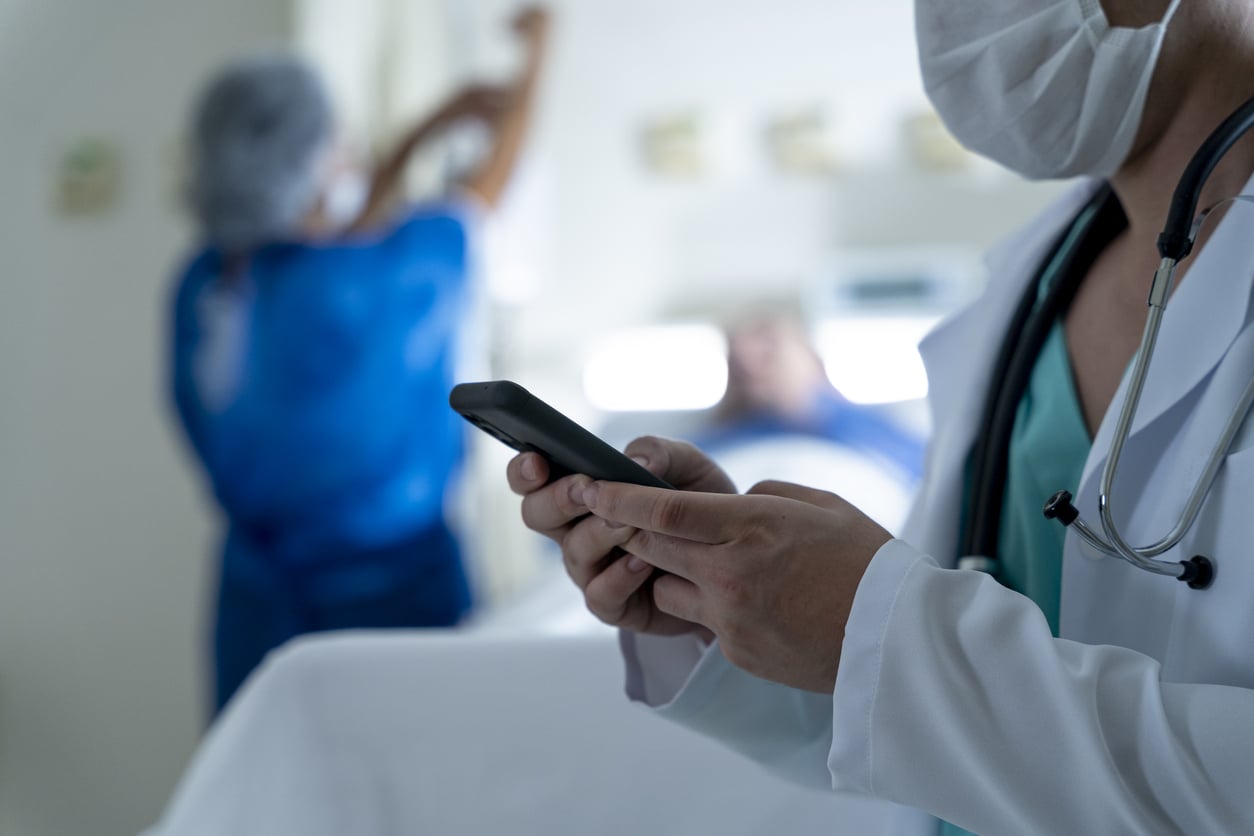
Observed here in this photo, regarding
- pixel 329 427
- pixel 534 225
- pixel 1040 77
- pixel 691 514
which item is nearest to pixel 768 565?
pixel 691 514

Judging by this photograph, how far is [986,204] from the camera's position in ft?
Answer: 8.64

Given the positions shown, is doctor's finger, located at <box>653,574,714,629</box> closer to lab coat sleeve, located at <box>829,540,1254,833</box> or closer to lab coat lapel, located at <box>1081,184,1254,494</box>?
lab coat sleeve, located at <box>829,540,1254,833</box>

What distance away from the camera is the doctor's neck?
2.32 ft

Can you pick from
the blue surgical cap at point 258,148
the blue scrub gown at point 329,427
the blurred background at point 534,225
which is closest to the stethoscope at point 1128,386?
the blue scrub gown at point 329,427

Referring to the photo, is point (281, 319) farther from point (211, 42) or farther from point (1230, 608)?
point (1230, 608)

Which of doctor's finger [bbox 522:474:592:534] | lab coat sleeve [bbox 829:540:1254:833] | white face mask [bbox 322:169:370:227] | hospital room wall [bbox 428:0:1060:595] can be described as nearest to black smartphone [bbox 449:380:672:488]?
doctor's finger [bbox 522:474:592:534]

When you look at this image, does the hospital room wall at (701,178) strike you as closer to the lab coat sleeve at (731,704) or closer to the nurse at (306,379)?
the nurse at (306,379)

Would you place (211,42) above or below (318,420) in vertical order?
above

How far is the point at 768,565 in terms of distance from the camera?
581mm

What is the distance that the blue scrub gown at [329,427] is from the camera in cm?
179

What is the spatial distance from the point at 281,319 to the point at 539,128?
1.21 meters

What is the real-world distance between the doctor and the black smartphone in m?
0.02

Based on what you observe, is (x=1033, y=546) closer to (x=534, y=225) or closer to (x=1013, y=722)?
(x=1013, y=722)

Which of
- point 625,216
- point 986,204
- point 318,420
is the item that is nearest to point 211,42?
point 625,216
